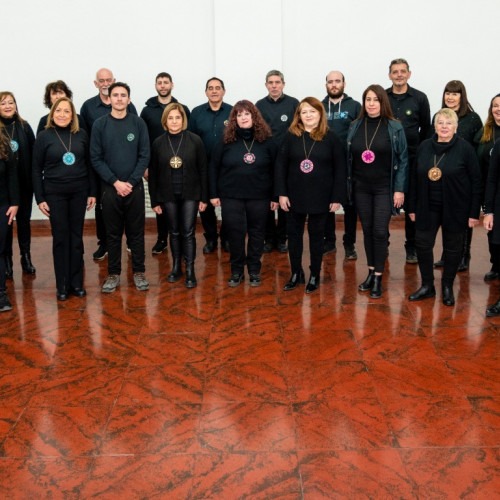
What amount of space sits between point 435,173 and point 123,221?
8.10ft

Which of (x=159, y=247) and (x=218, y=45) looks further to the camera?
(x=218, y=45)

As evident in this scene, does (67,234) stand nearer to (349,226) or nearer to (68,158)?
(68,158)

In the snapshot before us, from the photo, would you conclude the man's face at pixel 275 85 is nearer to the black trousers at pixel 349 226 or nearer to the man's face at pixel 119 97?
the black trousers at pixel 349 226

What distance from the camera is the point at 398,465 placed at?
3057 mm

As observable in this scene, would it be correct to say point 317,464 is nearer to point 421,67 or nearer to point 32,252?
point 32,252

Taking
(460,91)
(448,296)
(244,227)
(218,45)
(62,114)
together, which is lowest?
(448,296)

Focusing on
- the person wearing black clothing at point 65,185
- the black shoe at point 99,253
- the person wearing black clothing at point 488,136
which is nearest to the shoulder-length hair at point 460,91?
the person wearing black clothing at point 488,136

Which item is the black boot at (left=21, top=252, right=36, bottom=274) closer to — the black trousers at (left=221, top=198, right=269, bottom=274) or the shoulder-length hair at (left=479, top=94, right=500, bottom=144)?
the black trousers at (left=221, top=198, right=269, bottom=274)

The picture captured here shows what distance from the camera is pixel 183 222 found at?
18.7 feet

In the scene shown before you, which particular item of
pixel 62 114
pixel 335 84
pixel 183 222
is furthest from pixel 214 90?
pixel 62 114

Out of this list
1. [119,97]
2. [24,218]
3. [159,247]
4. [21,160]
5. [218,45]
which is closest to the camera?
[119,97]

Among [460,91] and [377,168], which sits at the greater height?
[460,91]

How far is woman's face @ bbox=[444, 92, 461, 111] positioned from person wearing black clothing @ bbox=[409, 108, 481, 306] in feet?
2.50

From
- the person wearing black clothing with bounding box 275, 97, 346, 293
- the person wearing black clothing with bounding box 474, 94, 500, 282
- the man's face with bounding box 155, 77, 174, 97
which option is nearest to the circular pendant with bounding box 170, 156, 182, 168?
the person wearing black clothing with bounding box 275, 97, 346, 293
